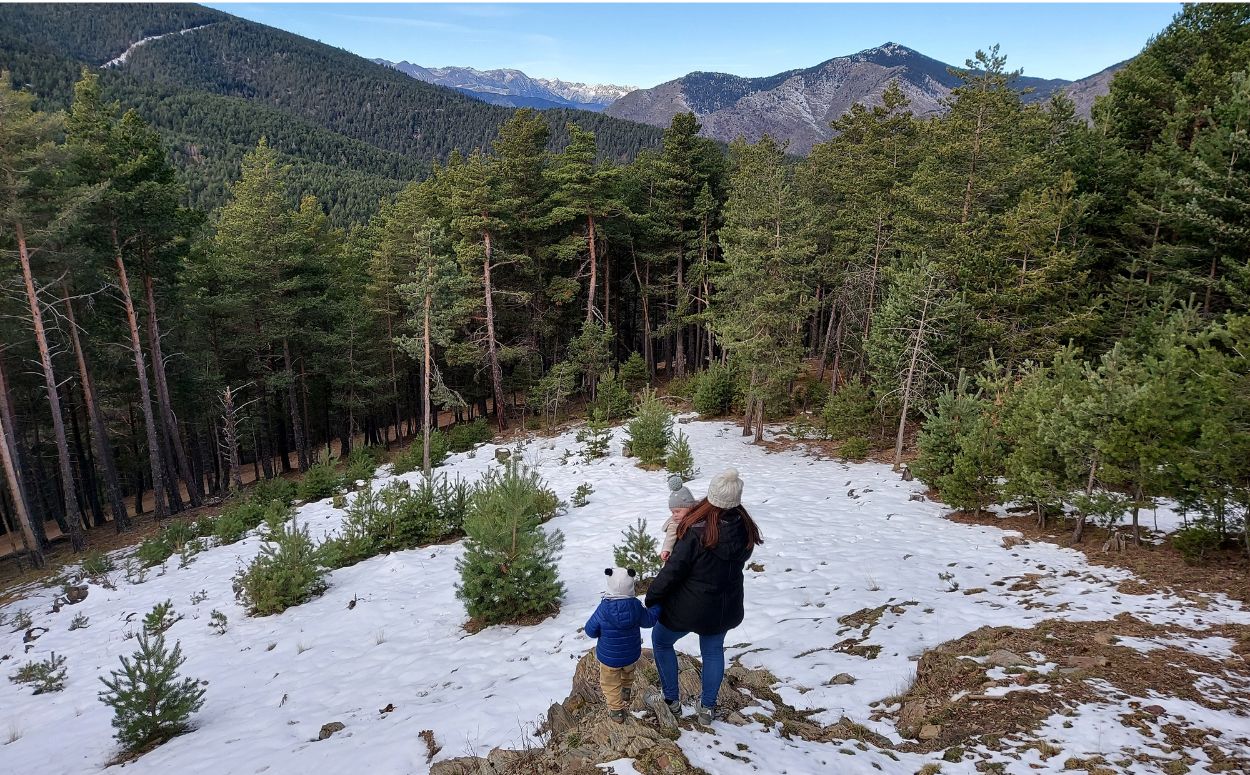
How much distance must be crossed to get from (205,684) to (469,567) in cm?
365

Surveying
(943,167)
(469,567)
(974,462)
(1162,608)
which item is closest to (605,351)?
(943,167)

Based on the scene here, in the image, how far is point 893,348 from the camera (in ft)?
57.8

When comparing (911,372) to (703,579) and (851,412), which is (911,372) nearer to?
(851,412)

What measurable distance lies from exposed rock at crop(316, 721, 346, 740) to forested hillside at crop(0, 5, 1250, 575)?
10.7 m

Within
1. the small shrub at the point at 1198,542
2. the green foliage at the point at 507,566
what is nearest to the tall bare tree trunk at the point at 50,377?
the green foliage at the point at 507,566

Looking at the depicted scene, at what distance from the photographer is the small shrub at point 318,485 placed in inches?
757

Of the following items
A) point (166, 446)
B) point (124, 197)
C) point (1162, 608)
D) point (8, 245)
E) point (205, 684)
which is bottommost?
point (166, 446)

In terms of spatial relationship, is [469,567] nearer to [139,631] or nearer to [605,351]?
[139,631]

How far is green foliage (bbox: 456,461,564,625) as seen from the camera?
8.07 m

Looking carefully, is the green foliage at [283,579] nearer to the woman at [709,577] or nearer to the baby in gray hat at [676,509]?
the baby in gray hat at [676,509]

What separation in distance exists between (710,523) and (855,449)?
15328mm

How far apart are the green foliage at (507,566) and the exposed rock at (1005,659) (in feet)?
17.8

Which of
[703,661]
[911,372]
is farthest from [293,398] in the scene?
[703,661]

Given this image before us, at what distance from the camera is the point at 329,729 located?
18.9 feet
